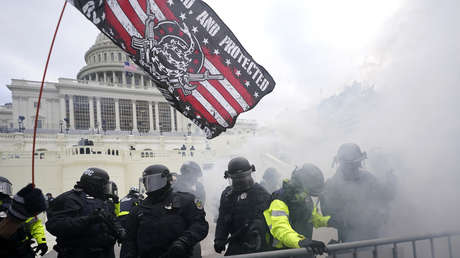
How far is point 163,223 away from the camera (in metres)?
2.89

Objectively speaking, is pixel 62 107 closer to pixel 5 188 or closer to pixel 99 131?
pixel 99 131

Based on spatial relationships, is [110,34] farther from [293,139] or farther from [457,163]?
[293,139]

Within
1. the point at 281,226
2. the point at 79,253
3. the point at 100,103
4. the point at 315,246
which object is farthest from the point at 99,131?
the point at 315,246

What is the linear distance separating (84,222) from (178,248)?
109 centimetres

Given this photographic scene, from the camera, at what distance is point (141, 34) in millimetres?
3691

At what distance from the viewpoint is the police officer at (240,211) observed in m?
3.25

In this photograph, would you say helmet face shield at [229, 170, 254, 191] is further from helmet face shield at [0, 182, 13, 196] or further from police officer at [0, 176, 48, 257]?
helmet face shield at [0, 182, 13, 196]

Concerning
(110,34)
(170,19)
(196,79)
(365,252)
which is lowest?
(365,252)

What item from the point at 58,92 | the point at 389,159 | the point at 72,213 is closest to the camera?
the point at 72,213

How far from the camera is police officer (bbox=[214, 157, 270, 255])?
10.7 ft

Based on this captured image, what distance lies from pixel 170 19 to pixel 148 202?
2.09m

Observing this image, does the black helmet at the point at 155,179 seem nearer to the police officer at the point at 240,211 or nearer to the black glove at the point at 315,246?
the police officer at the point at 240,211

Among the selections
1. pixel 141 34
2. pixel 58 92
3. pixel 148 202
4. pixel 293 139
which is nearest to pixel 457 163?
pixel 148 202

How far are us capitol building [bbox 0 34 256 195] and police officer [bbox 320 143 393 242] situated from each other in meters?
18.9
